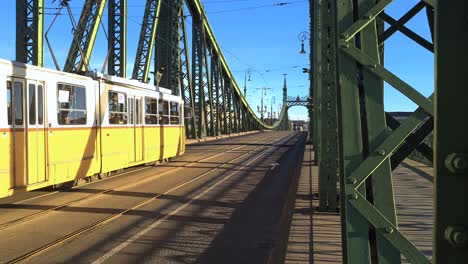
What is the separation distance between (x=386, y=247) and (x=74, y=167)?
10.7m

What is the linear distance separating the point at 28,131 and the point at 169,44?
36092 millimetres

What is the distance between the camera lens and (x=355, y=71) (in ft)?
9.26

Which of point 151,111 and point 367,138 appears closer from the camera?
point 367,138

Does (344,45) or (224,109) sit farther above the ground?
(224,109)

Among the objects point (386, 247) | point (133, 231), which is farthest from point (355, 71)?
point (133, 231)

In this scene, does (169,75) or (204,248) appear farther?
(169,75)

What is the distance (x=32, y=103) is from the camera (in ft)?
34.4

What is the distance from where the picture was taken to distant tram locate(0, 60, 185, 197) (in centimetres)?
970

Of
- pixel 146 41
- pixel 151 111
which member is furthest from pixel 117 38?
pixel 151 111

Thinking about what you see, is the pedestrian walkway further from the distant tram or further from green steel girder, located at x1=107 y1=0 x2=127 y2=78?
green steel girder, located at x1=107 y1=0 x2=127 y2=78

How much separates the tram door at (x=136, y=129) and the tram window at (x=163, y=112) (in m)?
2.35
